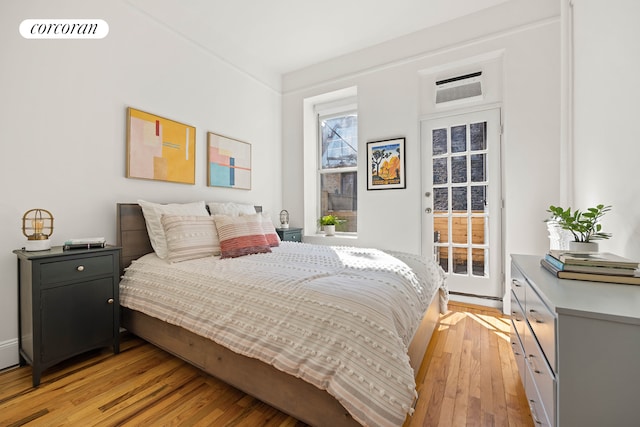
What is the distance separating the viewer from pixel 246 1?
2.66 m

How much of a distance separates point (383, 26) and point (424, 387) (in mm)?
3504

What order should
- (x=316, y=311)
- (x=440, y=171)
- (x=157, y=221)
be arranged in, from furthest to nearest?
1. (x=440, y=171)
2. (x=157, y=221)
3. (x=316, y=311)

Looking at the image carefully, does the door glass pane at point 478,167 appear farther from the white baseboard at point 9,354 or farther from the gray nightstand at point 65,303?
the white baseboard at point 9,354

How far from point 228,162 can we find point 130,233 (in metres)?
1.38

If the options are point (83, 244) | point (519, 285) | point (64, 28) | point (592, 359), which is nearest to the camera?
point (592, 359)

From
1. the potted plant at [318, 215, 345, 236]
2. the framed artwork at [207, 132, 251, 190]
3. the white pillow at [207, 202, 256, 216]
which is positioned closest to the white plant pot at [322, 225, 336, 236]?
the potted plant at [318, 215, 345, 236]

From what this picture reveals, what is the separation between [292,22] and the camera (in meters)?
2.97

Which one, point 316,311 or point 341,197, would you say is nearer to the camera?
point 316,311

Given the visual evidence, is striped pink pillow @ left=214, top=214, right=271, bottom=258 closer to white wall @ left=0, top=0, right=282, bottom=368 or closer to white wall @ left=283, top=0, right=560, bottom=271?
white wall @ left=0, top=0, right=282, bottom=368

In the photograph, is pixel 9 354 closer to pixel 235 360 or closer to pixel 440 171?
pixel 235 360

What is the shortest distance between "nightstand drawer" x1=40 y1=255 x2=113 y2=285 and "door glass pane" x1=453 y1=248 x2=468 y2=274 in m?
3.31

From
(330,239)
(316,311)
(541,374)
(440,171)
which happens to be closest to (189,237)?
(316,311)

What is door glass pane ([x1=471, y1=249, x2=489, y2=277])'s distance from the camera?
3004 mm

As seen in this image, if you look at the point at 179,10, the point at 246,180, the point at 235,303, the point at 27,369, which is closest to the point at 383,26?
the point at 179,10
